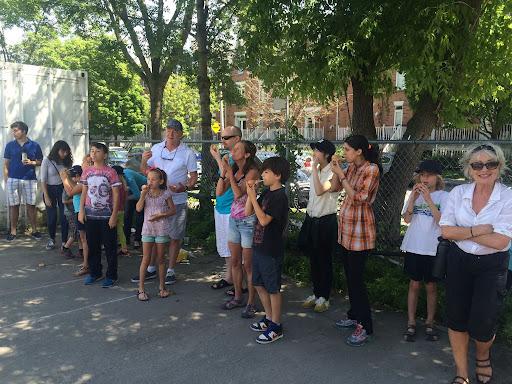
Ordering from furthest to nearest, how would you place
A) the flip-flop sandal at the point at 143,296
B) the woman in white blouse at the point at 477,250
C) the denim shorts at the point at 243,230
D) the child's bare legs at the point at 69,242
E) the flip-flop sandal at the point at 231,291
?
the child's bare legs at the point at 69,242 → the flip-flop sandal at the point at 231,291 → the flip-flop sandal at the point at 143,296 → the denim shorts at the point at 243,230 → the woman in white blouse at the point at 477,250

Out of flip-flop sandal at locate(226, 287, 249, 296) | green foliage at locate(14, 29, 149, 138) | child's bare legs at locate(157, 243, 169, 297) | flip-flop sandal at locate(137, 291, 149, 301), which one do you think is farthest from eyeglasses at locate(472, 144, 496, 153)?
green foliage at locate(14, 29, 149, 138)

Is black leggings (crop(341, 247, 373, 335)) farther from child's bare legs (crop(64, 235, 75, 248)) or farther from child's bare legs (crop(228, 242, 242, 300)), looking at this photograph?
child's bare legs (crop(64, 235, 75, 248))

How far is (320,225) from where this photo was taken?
173 inches

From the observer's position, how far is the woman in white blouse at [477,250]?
3008 millimetres

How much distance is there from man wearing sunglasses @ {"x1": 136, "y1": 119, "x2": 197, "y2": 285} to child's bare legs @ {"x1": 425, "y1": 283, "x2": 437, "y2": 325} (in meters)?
2.80

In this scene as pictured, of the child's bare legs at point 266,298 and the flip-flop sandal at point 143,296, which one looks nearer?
the child's bare legs at point 266,298

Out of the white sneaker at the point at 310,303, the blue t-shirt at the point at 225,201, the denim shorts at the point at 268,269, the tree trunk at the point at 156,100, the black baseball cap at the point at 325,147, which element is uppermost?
the tree trunk at the point at 156,100

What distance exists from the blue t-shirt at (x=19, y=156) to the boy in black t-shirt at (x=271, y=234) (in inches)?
191

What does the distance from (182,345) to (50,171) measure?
13.3 feet

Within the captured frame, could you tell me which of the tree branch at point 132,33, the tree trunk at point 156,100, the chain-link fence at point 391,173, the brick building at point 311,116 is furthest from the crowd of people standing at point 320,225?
the brick building at point 311,116

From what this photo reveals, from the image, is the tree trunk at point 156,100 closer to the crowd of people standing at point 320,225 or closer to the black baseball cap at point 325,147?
the crowd of people standing at point 320,225

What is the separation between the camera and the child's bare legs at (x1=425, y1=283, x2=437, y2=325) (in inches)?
156

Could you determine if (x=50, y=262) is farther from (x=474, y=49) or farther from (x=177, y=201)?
(x=474, y=49)

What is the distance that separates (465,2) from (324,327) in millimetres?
3635
